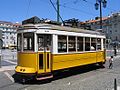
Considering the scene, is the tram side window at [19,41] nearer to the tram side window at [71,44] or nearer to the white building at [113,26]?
the tram side window at [71,44]

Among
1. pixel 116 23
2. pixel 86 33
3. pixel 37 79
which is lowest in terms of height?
pixel 37 79

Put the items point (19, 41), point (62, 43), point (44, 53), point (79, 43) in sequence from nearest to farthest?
point (44, 53), point (19, 41), point (62, 43), point (79, 43)

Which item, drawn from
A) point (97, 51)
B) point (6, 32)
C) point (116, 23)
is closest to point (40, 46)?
point (97, 51)

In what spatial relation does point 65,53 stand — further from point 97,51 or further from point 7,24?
point 7,24

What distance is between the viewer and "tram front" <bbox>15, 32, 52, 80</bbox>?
12.5m

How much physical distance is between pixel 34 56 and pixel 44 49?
0.66 metres

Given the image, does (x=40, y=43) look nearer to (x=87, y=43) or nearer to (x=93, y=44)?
(x=87, y=43)

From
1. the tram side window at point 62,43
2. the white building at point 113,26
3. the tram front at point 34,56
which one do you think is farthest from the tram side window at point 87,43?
the white building at point 113,26

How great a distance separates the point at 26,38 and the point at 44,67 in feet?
5.66

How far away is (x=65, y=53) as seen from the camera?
14.2 metres

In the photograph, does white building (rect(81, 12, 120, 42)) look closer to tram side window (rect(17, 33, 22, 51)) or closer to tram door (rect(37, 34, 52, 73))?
tram side window (rect(17, 33, 22, 51))

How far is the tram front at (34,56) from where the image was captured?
12.5 metres

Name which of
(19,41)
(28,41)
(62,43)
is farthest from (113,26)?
(28,41)

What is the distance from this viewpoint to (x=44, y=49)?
1291cm
